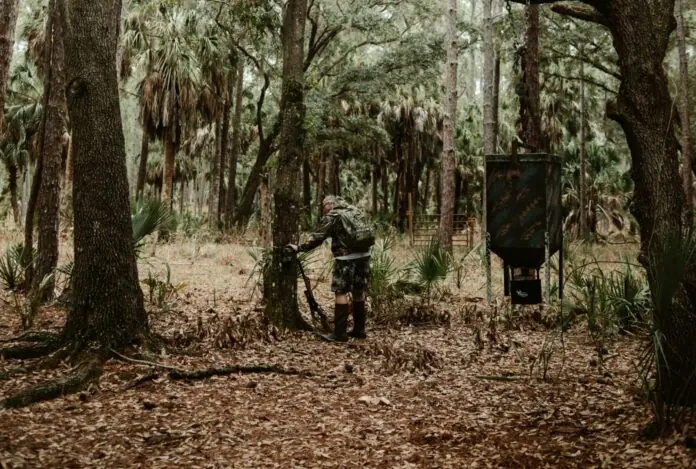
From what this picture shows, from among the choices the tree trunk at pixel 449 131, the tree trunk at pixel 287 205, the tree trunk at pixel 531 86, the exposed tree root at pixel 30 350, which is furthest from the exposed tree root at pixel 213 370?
the tree trunk at pixel 449 131

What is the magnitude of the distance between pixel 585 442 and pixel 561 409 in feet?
2.62

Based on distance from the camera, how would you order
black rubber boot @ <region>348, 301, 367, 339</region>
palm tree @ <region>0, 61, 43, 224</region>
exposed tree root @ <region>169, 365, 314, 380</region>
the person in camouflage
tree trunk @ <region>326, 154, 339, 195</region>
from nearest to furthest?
exposed tree root @ <region>169, 365, 314, 380</region> < the person in camouflage < black rubber boot @ <region>348, 301, 367, 339</region> < palm tree @ <region>0, 61, 43, 224</region> < tree trunk @ <region>326, 154, 339, 195</region>

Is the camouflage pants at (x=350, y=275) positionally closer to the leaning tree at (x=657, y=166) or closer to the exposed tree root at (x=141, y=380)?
the exposed tree root at (x=141, y=380)

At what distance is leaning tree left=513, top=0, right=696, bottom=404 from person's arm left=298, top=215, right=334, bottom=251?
3.60 metres

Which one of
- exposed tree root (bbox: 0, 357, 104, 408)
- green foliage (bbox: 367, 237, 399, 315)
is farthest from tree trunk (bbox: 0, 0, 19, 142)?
green foliage (bbox: 367, 237, 399, 315)

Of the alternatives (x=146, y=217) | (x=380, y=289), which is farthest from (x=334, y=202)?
(x=146, y=217)

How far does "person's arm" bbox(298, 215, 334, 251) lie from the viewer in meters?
7.33

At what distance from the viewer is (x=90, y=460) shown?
157 inches

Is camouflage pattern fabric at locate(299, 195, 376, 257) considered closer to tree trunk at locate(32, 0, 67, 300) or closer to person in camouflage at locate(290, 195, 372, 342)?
person in camouflage at locate(290, 195, 372, 342)

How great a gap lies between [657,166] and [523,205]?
298cm

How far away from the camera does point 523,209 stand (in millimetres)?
7227

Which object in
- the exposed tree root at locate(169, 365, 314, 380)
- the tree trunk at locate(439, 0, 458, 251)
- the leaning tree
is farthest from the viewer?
the tree trunk at locate(439, 0, 458, 251)

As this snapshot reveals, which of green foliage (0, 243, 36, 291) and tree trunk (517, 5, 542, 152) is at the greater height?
tree trunk (517, 5, 542, 152)

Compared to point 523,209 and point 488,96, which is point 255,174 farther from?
point 523,209
